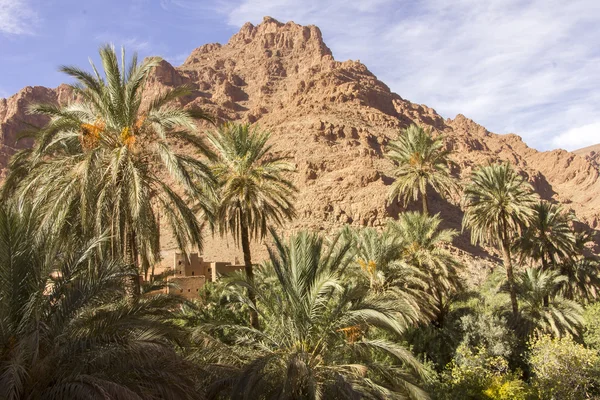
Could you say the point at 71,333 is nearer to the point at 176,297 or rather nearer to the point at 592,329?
the point at 176,297

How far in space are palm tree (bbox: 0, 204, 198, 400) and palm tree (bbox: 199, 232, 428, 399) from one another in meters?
2.56

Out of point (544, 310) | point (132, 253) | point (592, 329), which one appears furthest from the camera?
point (592, 329)

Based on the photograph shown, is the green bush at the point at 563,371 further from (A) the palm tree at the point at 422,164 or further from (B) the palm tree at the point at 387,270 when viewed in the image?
(A) the palm tree at the point at 422,164

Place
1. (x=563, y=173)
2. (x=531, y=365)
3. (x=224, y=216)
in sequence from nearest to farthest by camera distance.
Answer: (x=224, y=216), (x=531, y=365), (x=563, y=173)

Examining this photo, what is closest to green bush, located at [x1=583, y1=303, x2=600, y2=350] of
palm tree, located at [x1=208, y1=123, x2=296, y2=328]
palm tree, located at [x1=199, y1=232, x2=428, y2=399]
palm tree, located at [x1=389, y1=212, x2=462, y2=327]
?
palm tree, located at [x1=389, y1=212, x2=462, y2=327]

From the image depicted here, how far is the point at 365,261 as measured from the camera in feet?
60.7

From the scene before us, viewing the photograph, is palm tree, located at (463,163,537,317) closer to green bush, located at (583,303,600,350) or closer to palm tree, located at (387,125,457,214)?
palm tree, located at (387,125,457,214)

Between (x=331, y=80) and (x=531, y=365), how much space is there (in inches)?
2914

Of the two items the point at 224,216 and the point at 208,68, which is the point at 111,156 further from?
the point at 208,68

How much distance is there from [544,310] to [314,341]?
14.0m

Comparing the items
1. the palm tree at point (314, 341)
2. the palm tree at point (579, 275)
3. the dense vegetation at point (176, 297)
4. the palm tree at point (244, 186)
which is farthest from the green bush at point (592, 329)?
the palm tree at point (314, 341)

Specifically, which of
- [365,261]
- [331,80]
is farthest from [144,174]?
[331,80]

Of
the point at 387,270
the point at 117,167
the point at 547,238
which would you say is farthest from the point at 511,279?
the point at 117,167

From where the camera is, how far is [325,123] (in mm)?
72562
